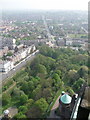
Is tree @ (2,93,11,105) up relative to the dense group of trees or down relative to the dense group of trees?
down

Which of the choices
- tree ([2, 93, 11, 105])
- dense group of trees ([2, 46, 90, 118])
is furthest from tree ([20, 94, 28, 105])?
tree ([2, 93, 11, 105])

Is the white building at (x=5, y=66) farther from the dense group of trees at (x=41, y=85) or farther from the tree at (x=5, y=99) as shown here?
the tree at (x=5, y=99)

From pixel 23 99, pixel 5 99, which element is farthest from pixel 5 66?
pixel 23 99

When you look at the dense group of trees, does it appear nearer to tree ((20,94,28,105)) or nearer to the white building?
tree ((20,94,28,105))

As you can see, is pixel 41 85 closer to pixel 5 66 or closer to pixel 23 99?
pixel 23 99

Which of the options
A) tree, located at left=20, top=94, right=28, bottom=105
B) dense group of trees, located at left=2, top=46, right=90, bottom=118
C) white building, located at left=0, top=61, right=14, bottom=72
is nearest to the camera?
dense group of trees, located at left=2, top=46, right=90, bottom=118

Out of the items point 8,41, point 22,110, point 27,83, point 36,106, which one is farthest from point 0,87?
point 8,41

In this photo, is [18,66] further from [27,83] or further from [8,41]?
[8,41]

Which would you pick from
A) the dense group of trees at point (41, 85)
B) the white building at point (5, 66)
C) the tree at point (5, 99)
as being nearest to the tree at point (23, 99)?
the dense group of trees at point (41, 85)
